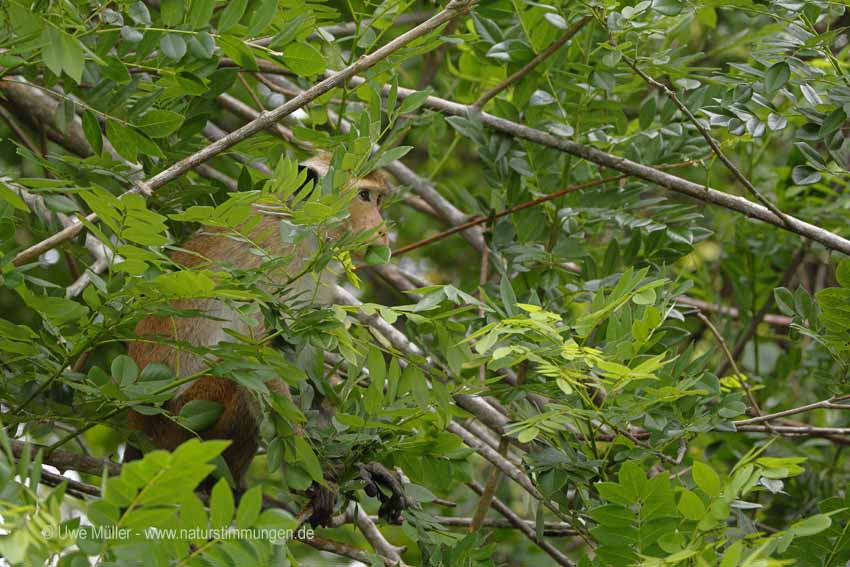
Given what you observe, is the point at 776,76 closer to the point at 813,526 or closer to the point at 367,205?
the point at 813,526

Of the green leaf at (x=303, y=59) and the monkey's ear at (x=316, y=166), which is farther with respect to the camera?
the monkey's ear at (x=316, y=166)

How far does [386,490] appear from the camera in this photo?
3355mm

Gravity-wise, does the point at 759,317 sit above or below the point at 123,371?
below

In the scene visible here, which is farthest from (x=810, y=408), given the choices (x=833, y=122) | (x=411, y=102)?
(x=411, y=102)

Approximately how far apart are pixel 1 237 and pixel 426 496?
160 cm

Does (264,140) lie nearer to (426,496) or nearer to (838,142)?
(426,496)

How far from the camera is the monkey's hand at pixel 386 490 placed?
3307mm

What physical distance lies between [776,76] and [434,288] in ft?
4.35

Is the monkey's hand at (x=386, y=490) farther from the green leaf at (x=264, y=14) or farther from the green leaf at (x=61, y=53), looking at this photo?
the green leaf at (x=61, y=53)

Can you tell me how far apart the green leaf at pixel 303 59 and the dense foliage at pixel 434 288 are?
0.03 ft

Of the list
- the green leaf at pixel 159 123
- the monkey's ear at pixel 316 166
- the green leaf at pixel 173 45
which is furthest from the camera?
the monkey's ear at pixel 316 166

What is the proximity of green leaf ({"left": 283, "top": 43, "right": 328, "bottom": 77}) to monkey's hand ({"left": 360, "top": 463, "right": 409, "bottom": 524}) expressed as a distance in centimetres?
126

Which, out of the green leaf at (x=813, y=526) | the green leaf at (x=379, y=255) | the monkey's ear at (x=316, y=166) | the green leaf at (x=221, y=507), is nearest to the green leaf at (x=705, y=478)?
the green leaf at (x=813, y=526)

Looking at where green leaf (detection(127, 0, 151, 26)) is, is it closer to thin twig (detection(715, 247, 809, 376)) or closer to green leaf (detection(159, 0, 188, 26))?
green leaf (detection(159, 0, 188, 26))
